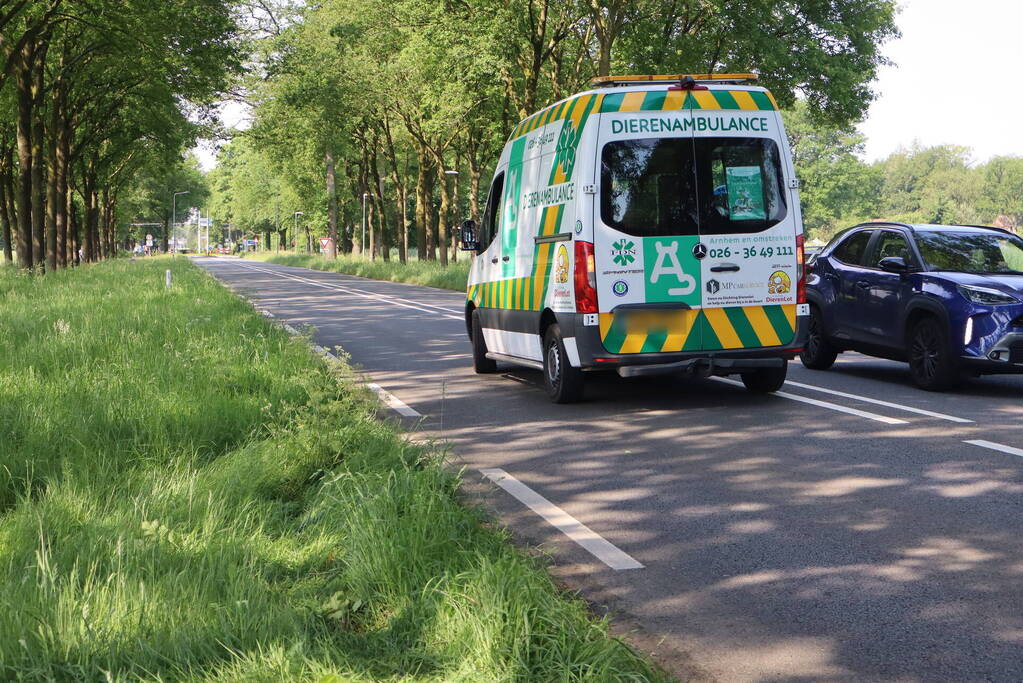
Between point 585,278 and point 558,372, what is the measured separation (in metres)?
1.03

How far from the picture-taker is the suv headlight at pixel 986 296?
9938 mm

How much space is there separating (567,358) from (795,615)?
17.4ft

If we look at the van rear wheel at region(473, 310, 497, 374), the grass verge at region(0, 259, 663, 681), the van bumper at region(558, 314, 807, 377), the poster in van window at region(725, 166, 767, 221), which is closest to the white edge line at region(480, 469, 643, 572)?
the grass verge at region(0, 259, 663, 681)

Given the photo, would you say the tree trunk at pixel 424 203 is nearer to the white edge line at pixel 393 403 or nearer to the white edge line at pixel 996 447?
the white edge line at pixel 393 403

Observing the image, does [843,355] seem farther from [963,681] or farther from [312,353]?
[963,681]

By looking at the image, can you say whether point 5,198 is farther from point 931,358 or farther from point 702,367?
point 931,358

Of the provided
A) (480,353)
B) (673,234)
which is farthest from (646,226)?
(480,353)

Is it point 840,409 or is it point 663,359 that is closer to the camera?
point 663,359

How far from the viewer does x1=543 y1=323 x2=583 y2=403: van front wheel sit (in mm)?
9383

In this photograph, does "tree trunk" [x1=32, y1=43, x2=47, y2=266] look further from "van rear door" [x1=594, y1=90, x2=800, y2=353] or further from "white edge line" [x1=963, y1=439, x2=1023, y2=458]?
"white edge line" [x1=963, y1=439, x2=1023, y2=458]

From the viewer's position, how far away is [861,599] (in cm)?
431

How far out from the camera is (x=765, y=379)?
32.8ft

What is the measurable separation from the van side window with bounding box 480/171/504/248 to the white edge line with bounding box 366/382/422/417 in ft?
6.85

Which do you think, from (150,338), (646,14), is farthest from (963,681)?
(646,14)
